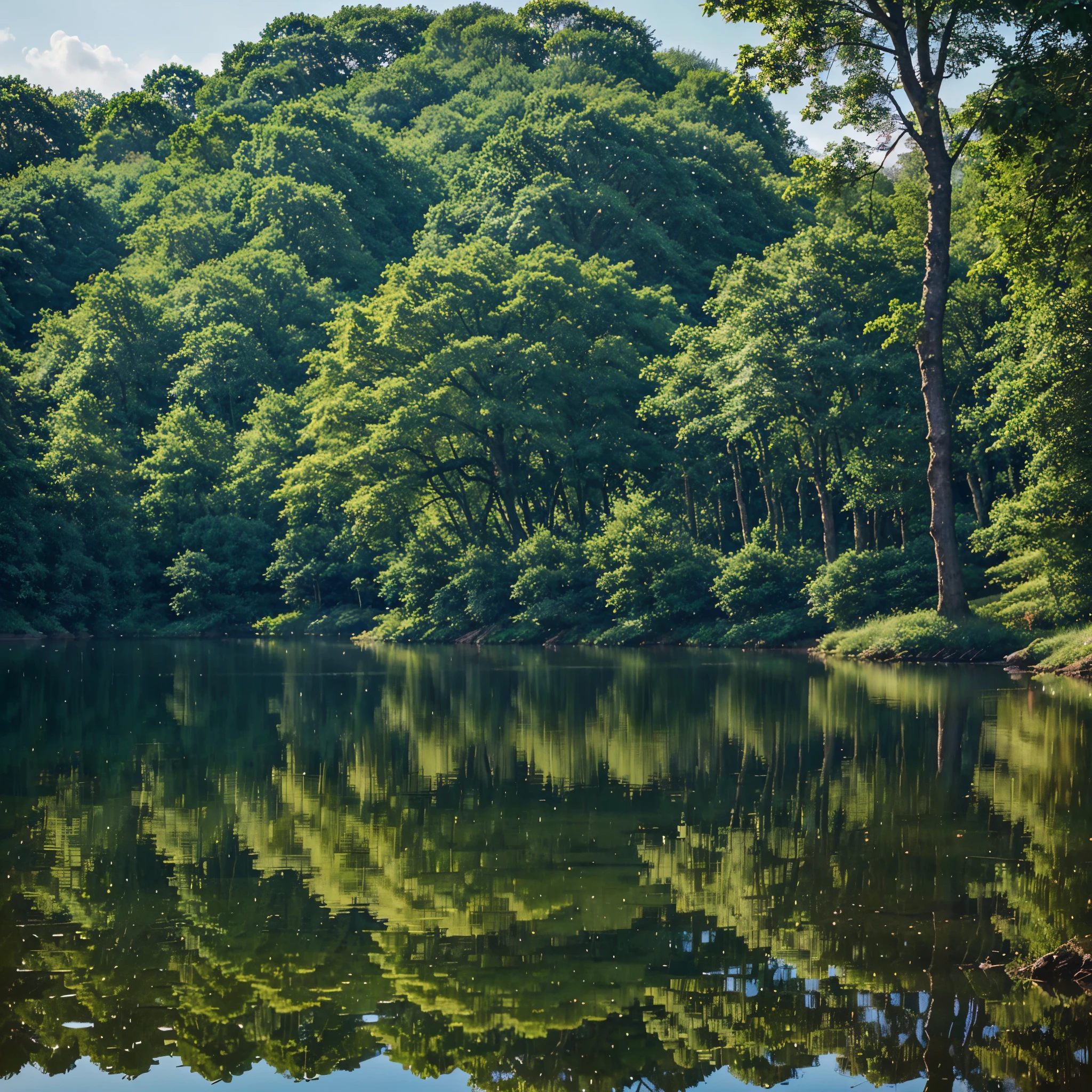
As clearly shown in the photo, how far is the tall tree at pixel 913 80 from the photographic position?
28.4 metres

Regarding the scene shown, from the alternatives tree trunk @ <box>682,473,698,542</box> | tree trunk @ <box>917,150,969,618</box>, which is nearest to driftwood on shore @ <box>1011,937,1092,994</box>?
tree trunk @ <box>917,150,969,618</box>

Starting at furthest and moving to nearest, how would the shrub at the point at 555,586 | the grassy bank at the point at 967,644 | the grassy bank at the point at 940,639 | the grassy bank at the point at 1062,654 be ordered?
the shrub at the point at 555,586 → the grassy bank at the point at 940,639 → the grassy bank at the point at 967,644 → the grassy bank at the point at 1062,654

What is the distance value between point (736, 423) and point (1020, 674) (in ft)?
59.7

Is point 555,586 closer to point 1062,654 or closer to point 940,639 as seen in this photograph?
point 940,639

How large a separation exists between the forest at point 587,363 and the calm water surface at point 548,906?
392 inches

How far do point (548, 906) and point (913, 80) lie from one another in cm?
2608

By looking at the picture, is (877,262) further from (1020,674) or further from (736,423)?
(1020,674)

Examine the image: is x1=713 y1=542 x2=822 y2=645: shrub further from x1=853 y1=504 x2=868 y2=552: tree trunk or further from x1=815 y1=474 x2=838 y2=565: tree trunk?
x1=853 y1=504 x2=868 y2=552: tree trunk

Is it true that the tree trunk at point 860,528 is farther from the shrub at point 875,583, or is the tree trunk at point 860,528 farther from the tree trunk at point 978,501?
the tree trunk at point 978,501

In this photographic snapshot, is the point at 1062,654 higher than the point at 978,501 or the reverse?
the reverse

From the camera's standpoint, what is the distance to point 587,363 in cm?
5456

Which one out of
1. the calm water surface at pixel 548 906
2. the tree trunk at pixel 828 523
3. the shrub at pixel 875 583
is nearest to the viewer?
the calm water surface at pixel 548 906

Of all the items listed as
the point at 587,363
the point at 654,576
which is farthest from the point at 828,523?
the point at 587,363

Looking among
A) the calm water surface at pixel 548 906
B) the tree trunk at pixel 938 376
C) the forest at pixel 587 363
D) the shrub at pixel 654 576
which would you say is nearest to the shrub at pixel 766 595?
the forest at pixel 587 363
